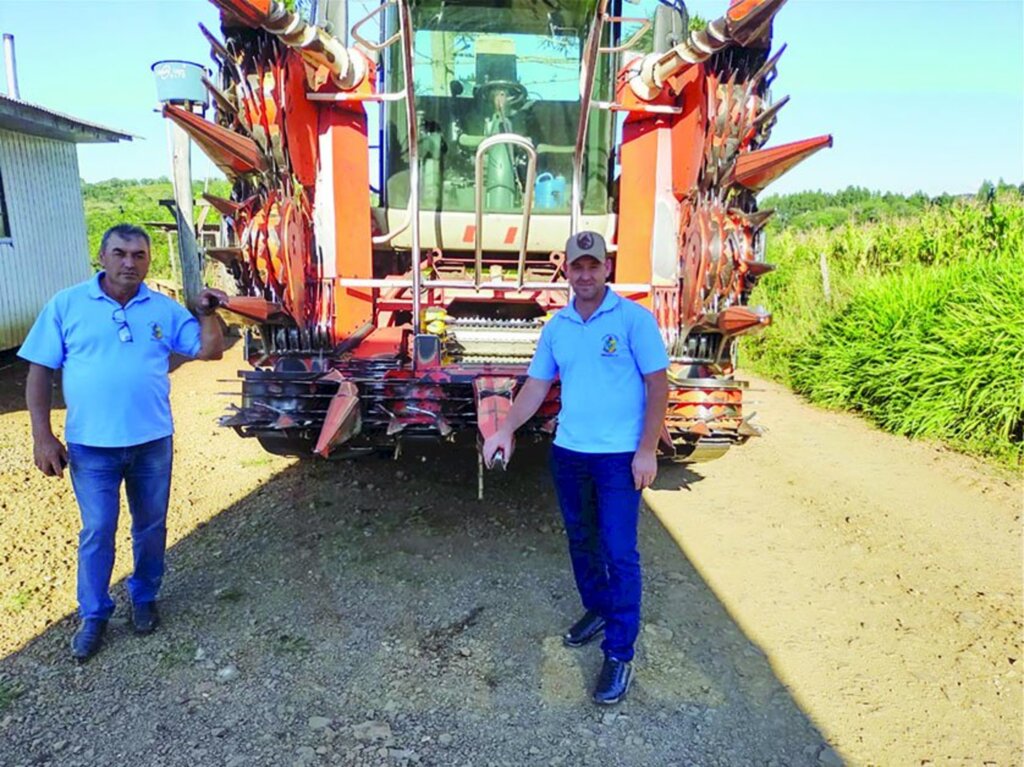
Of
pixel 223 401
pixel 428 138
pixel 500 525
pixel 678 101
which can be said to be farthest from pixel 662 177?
pixel 223 401

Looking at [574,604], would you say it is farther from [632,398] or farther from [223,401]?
[223,401]

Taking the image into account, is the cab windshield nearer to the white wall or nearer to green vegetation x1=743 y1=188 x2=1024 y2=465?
green vegetation x1=743 y1=188 x2=1024 y2=465

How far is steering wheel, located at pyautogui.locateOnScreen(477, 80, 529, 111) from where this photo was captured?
15.4 ft

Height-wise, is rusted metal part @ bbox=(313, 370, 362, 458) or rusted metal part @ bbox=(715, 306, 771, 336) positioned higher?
rusted metal part @ bbox=(715, 306, 771, 336)

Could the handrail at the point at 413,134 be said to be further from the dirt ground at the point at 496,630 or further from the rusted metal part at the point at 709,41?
the rusted metal part at the point at 709,41

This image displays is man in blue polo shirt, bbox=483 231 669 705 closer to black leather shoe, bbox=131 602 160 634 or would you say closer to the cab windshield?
black leather shoe, bbox=131 602 160 634

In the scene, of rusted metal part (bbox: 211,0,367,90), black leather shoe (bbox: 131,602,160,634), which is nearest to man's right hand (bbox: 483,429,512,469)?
black leather shoe (bbox: 131,602,160,634)

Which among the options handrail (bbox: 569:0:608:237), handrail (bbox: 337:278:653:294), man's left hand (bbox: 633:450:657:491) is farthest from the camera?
handrail (bbox: 337:278:653:294)

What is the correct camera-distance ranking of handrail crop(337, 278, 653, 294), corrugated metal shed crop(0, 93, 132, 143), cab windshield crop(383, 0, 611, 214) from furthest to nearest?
corrugated metal shed crop(0, 93, 132, 143)
cab windshield crop(383, 0, 611, 214)
handrail crop(337, 278, 653, 294)

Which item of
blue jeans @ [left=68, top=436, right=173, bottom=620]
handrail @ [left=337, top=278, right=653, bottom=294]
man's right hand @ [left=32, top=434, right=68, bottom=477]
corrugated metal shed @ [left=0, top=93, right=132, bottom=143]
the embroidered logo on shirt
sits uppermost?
corrugated metal shed @ [left=0, top=93, right=132, bottom=143]

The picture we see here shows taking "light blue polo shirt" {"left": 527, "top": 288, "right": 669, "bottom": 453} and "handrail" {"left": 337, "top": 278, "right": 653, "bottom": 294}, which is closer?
"light blue polo shirt" {"left": 527, "top": 288, "right": 669, "bottom": 453}

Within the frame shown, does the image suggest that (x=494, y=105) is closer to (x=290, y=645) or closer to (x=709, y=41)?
(x=709, y=41)

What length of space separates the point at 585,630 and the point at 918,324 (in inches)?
226

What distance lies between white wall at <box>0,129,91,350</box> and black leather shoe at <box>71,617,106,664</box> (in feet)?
25.4
